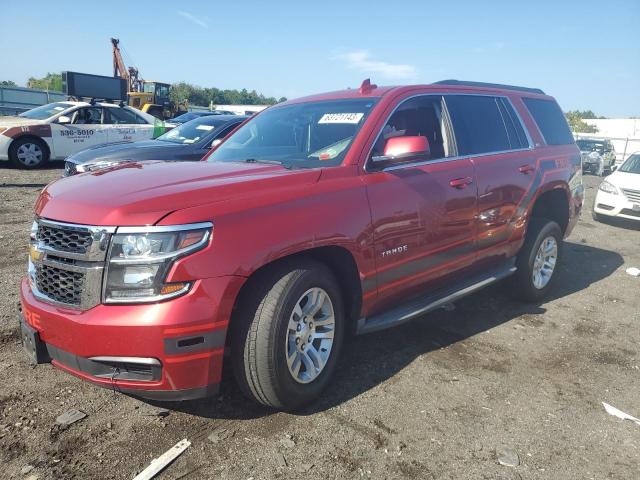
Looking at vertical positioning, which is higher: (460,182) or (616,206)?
(460,182)

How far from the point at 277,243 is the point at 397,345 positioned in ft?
5.83

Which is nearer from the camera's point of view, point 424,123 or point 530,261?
point 424,123

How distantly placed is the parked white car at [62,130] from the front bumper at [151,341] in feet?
34.8

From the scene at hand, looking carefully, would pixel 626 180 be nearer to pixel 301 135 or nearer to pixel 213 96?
pixel 301 135

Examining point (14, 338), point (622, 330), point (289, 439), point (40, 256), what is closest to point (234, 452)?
point (289, 439)

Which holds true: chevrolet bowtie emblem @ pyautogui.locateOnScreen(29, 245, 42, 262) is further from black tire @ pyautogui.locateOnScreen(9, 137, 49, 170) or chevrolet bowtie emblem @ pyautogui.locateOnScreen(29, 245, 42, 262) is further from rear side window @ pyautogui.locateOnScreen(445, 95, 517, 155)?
black tire @ pyautogui.locateOnScreen(9, 137, 49, 170)

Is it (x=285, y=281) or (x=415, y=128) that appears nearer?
(x=285, y=281)

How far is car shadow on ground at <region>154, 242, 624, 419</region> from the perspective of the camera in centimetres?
303

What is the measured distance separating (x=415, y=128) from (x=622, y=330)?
2674 millimetres

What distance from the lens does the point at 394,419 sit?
9.64 feet

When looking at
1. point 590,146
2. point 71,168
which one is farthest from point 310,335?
point 590,146

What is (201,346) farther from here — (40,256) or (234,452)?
(40,256)

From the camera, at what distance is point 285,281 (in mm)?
2693

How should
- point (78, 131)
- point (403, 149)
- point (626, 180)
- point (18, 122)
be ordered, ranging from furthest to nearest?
point (78, 131)
point (18, 122)
point (626, 180)
point (403, 149)
